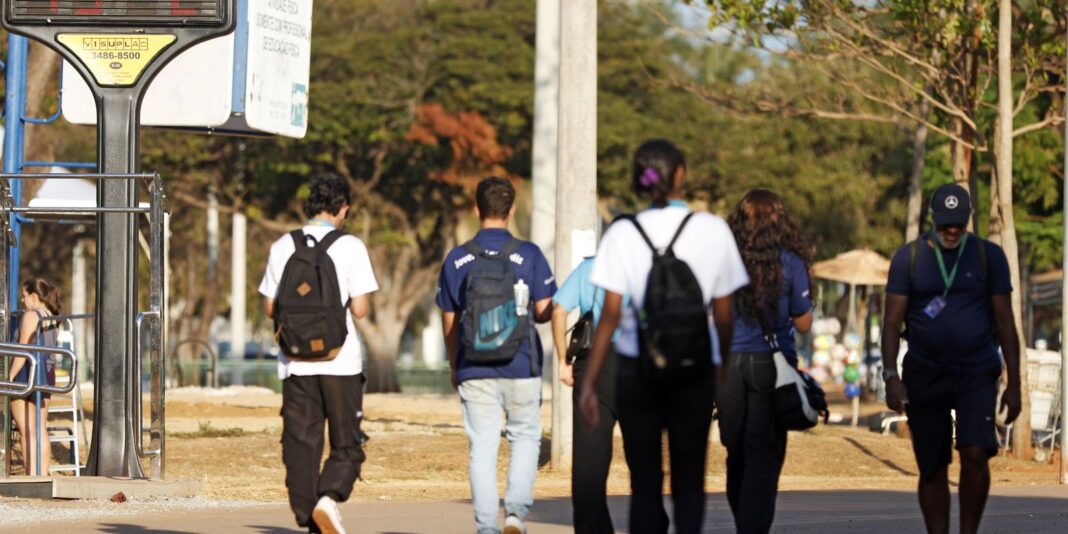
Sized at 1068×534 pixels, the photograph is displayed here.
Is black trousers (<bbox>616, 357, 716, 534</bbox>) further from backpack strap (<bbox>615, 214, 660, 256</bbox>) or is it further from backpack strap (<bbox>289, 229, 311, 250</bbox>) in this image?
backpack strap (<bbox>289, 229, 311, 250</bbox>)

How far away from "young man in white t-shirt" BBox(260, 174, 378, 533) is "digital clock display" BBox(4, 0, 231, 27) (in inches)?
154

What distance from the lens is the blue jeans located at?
8.29m

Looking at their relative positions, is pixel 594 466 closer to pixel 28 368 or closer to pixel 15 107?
pixel 28 368

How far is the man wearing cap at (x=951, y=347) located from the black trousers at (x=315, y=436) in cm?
239

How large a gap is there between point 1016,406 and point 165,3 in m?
6.25

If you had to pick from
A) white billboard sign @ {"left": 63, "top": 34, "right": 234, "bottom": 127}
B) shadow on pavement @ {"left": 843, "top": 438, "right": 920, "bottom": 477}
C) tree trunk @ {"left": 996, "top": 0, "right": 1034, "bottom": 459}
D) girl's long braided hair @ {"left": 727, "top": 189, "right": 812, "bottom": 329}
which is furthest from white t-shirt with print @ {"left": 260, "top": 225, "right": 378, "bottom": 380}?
shadow on pavement @ {"left": 843, "top": 438, "right": 920, "bottom": 477}

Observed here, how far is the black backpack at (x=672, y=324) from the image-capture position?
6711 mm

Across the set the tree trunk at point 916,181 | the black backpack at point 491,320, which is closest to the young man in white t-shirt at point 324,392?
the black backpack at point 491,320

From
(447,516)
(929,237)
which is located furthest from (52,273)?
(929,237)

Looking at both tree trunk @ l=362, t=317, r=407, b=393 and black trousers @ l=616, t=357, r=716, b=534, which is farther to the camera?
tree trunk @ l=362, t=317, r=407, b=393

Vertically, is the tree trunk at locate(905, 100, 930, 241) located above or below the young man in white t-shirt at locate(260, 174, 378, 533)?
above

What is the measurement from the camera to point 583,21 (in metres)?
15.1

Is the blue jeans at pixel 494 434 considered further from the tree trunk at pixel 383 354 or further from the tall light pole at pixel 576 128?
the tree trunk at pixel 383 354

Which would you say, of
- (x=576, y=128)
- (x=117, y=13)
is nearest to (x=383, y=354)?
(x=576, y=128)
